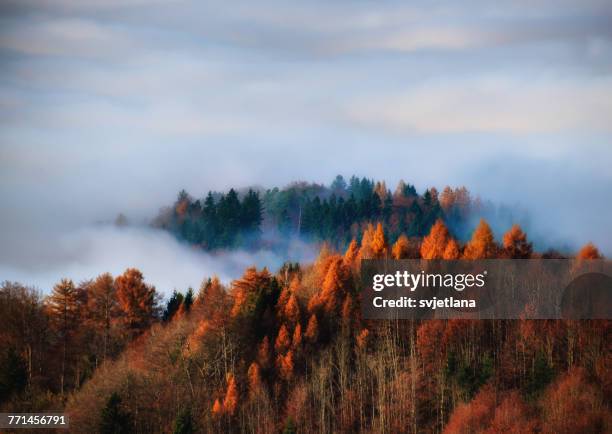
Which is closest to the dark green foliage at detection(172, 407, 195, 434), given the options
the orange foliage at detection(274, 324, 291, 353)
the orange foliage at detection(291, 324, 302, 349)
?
the orange foliage at detection(274, 324, 291, 353)

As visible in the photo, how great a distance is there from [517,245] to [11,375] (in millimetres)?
38165

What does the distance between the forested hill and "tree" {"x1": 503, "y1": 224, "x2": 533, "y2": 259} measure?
3464cm

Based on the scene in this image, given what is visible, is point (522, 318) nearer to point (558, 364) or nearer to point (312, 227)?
point (558, 364)

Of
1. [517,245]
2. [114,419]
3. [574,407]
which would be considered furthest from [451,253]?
[114,419]

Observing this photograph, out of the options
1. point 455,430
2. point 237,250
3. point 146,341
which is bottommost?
point 455,430

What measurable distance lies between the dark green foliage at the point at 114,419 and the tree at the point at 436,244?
2816 centimetres

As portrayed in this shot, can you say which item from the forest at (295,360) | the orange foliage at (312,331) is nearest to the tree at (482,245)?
the forest at (295,360)

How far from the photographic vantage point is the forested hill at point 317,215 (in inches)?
5246

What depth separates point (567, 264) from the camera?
85.8m

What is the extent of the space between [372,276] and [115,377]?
21.1 metres

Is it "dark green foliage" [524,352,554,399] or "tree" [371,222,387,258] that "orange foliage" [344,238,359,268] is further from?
"dark green foliage" [524,352,554,399]

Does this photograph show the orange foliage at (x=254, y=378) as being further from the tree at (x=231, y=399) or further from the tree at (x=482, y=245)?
the tree at (x=482, y=245)

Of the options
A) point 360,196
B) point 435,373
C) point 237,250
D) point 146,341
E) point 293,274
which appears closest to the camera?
point 435,373

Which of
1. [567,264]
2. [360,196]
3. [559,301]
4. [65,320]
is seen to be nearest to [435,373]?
[559,301]
